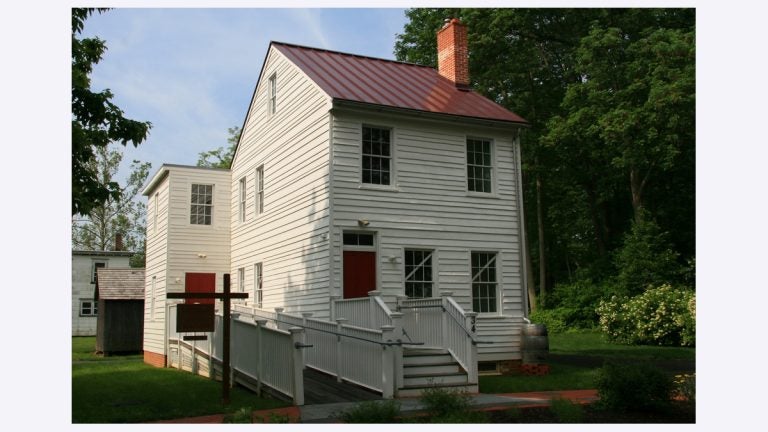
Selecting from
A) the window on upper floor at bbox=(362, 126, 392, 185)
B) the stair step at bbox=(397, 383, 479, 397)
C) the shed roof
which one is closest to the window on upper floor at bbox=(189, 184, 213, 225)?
the window on upper floor at bbox=(362, 126, 392, 185)

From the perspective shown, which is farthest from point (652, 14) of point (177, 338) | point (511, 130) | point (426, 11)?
point (177, 338)

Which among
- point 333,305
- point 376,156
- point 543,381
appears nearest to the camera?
point 543,381

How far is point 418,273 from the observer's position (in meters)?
16.9

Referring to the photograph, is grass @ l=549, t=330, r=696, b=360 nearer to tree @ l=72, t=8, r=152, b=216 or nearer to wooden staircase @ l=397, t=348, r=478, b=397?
wooden staircase @ l=397, t=348, r=478, b=397

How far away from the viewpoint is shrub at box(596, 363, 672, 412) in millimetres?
10414

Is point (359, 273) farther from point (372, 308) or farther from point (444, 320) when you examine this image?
point (444, 320)

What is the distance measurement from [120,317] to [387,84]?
58.1 feet

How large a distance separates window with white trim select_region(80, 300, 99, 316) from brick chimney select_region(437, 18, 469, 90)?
34.6 metres

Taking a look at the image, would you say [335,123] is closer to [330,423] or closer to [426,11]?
[330,423]

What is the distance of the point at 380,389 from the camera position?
499 inches

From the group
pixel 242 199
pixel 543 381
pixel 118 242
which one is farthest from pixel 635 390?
pixel 118 242

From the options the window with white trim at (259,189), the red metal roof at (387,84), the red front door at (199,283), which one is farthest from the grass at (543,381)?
the red front door at (199,283)

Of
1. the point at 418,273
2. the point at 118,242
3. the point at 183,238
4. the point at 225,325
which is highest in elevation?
the point at 118,242

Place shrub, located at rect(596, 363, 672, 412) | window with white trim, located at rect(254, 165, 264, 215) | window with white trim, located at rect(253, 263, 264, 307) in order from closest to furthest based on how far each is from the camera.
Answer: shrub, located at rect(596, 363, 672, 412), window with white trim, located at rect(253, 263, 264, 307), window with white trim, located at rect(254, 165, 264, 215)
